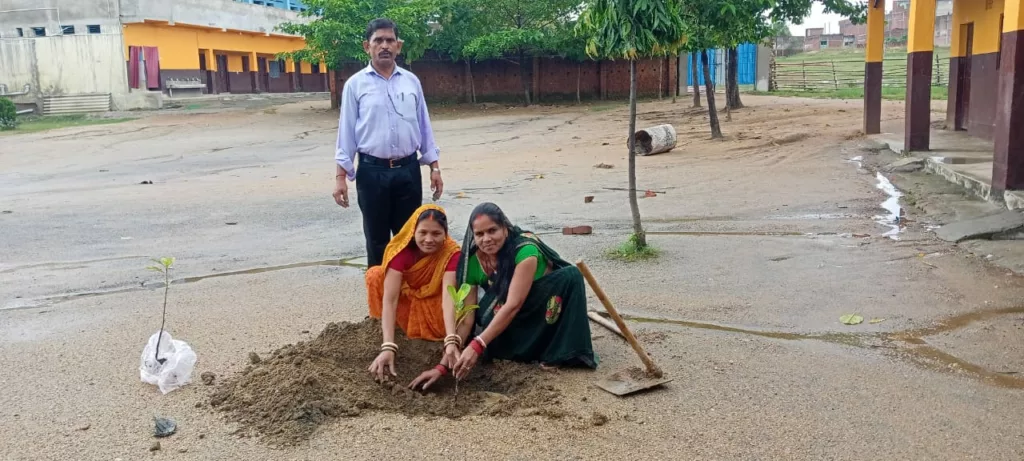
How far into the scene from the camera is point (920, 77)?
1227 cm

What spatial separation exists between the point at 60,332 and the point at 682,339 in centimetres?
389

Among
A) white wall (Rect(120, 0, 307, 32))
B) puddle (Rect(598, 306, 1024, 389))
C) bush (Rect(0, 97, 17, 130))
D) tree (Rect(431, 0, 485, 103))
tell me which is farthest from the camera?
white wall (Rect(120, 0, 307, 32))

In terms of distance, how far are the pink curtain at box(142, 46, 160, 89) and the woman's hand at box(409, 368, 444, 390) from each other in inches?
1218

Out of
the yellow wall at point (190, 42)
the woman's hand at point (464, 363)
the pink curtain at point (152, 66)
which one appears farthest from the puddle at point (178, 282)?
the pink curtain at point (152, 66)

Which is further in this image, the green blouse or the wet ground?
the green blouse

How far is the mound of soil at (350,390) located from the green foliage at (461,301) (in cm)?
32

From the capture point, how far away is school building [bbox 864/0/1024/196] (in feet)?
26.0

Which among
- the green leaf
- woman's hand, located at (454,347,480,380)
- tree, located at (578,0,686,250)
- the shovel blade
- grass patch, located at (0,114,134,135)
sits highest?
tree, located at (578,0,686,250)

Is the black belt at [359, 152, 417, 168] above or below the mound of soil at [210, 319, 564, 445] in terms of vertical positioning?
above

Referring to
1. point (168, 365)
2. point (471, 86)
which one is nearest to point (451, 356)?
point (168, 365)

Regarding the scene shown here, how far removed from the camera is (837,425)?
135 inches

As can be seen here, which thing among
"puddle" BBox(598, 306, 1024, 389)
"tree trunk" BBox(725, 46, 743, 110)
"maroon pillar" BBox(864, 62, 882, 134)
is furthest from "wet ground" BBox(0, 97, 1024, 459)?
"tree trunk" BBox(725, 46, 743, 110)

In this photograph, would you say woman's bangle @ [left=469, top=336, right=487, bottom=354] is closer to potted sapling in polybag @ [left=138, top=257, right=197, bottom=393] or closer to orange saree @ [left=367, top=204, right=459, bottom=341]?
orange saree @ [left=367, top=204, right=459, bottom=341]

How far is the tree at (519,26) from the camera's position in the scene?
27.0 meters
